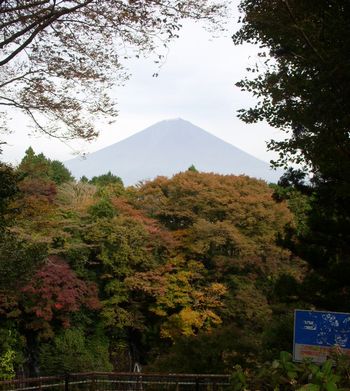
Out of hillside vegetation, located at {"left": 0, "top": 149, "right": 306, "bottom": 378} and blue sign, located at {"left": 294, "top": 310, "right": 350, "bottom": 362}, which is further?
hillside vegetation, located at {"left": 0, "top": 149, "right": 306, "bottom": 378}

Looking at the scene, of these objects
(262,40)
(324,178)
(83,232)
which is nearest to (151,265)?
(83,232)

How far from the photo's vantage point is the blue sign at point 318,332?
5950mm

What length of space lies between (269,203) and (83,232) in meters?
7.47

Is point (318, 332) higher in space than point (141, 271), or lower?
lower

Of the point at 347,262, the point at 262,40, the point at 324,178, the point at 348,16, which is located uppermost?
the point at 262,40

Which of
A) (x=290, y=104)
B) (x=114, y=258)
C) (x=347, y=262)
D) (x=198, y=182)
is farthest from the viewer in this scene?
(x=198, y=182)

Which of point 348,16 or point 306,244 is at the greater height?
point 348,16

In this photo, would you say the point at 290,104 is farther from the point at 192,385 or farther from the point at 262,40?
the point at 192,385

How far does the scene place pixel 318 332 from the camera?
20.0 feet

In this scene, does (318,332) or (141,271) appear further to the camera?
(141,271)

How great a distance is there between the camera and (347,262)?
418 inches

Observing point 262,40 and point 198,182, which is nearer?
point 262,40

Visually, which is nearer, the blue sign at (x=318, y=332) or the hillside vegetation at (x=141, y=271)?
the blue sign at (x=318, y=332)

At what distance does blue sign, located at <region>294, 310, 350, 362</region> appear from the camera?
5950mm
